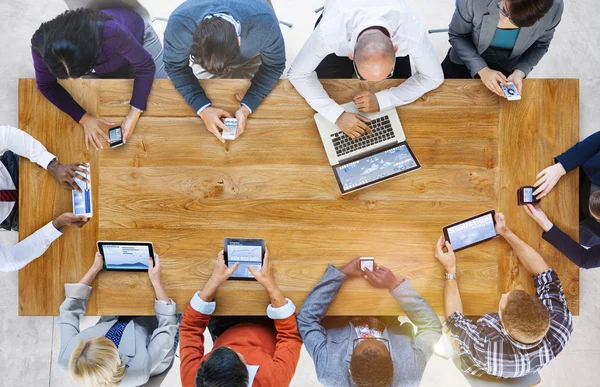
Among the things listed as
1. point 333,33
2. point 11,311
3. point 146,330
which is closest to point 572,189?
point 333,33

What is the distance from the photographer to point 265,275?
6.37ft

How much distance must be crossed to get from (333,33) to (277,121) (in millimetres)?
433

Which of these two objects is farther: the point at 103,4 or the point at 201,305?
the point at 103,4

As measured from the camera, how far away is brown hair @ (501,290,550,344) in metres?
1.81

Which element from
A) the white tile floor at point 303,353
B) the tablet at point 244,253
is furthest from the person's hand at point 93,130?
the white tile floor at point 303,353

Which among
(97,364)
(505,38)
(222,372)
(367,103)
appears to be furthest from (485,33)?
(97,364)

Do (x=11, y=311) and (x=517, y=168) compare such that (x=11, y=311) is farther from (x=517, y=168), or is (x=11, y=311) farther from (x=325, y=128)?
(x=517, y=168)

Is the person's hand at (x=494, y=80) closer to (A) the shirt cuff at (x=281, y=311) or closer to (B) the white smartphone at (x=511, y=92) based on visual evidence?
(B) the white smartphone at (x=511, y=92)

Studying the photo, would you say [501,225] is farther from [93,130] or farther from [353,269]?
[93,130]

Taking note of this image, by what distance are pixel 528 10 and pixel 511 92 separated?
1.09 ft

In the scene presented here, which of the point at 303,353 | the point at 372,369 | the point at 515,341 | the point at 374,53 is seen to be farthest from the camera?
the point at 303,353

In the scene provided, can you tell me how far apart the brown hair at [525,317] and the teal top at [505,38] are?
3.52ft

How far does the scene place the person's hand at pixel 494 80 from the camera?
1955 mm

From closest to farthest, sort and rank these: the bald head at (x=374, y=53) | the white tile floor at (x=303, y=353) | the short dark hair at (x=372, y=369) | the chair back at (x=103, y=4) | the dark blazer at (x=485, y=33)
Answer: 1. the bald head at (x=374, y=53)
2. the short dark hair at (x=372, y=369)
3. the dark blazer at (x=485, y=33)
4. the chair back at (x=103, y=4)
5. the white tile floor at (x=303, y=353)
